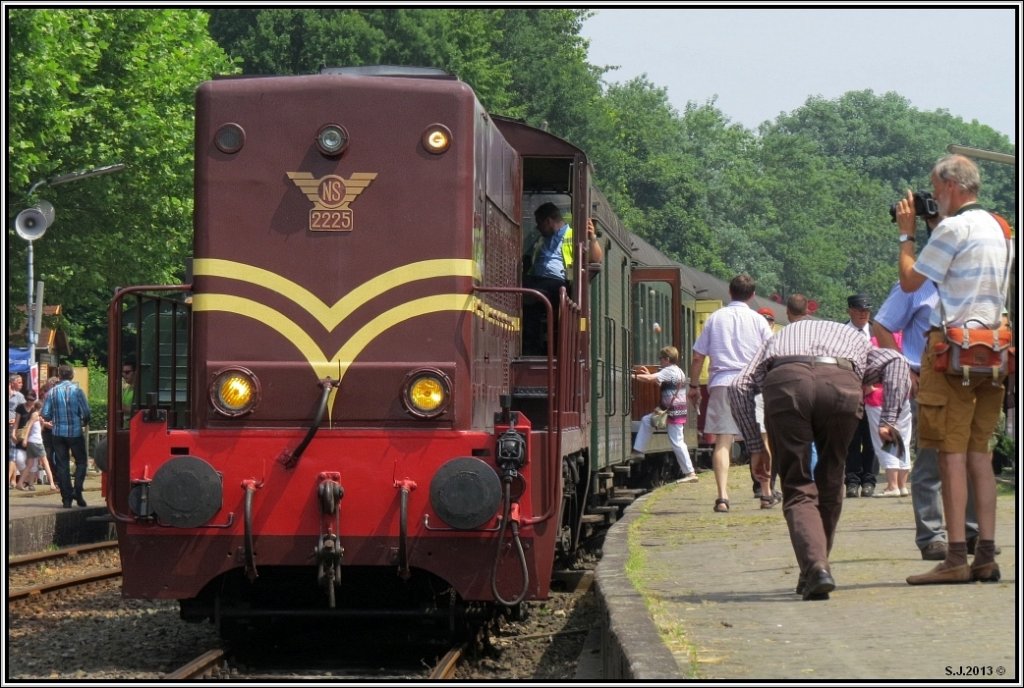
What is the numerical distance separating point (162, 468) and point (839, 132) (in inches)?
4707

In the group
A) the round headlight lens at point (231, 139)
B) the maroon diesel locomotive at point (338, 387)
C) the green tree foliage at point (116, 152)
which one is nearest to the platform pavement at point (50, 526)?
the maroon diesel locomotive at point (338, 387)

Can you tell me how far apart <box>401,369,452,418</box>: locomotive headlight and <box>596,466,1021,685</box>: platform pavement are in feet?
4.41

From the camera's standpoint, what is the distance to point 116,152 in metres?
33.8

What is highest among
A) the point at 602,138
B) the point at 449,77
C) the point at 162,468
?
the point at 602,138

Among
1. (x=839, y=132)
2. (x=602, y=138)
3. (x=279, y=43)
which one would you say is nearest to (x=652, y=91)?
(x=839, y=132)

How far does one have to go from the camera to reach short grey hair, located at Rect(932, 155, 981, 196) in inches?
311

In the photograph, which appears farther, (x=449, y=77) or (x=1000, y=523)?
(x=1000, y=523)

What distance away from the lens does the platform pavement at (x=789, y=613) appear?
604 cm

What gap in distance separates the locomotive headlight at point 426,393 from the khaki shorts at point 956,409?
2.48 metres

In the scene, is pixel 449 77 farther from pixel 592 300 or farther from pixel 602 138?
pixel 602 138

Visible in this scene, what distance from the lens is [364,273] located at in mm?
8438

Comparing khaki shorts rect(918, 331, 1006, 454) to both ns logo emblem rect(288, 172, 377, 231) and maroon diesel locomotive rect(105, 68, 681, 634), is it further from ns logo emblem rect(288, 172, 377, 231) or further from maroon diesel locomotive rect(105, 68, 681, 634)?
ns logo emblem rect(288, 172, 377, 231)

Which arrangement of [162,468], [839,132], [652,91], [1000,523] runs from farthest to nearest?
[839,132] < [652,91] < [1000,523] < [162,468]

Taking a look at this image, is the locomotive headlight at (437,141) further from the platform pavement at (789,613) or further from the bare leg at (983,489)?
the bare leg at (983,489)
